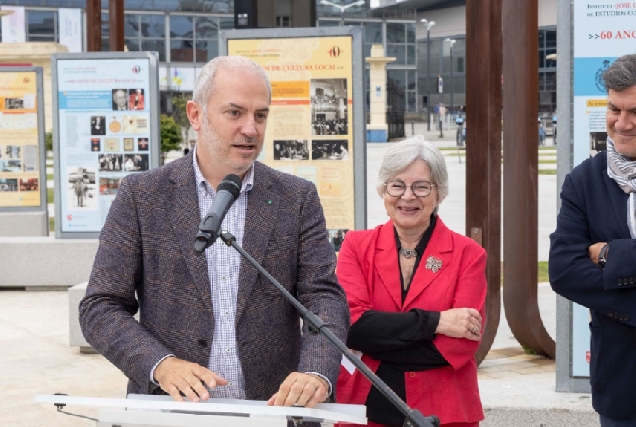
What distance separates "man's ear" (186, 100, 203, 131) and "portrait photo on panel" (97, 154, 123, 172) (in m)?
6.84

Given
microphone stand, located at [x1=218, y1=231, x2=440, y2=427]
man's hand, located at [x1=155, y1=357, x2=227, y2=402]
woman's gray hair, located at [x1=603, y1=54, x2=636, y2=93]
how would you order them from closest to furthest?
microphone stand, located at [x1=218, y1=231, x2=440, y2=427], man's hand, located at [x1=155, y1=357, x2=227, y2=402], woman's gray hair, located at [x1=603, y1=54, x2=636, y2=93]

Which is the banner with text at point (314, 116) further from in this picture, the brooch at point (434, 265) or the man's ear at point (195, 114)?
the man's ear at point (195, 114)

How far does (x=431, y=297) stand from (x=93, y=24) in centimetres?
846

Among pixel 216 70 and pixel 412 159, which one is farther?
pixel 412 159

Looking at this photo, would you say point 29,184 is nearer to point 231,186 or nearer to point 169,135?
point 231,186

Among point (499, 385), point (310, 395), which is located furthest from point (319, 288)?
point (499, 385)

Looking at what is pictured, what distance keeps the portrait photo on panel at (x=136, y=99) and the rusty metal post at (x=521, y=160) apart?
3.81 m

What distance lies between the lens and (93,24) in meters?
11.3

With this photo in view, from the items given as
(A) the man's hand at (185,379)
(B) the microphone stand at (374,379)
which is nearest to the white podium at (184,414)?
(B) the microphone stand at (374,379)

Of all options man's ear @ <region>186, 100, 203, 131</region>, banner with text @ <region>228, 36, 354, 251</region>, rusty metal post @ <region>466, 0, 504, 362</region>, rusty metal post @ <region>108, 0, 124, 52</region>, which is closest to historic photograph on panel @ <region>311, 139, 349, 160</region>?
banner with text @ <region>228, 36, 354, 251</region>

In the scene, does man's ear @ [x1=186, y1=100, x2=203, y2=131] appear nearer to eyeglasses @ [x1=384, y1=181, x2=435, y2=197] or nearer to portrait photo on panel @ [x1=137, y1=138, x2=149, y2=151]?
eyeglasses @ [x1=384, y1=181, x2=435, y2=197]

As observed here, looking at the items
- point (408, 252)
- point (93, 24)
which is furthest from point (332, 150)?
point (93, 24)

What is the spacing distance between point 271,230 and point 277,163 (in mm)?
3954

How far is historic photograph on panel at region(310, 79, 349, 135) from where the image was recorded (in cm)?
684
